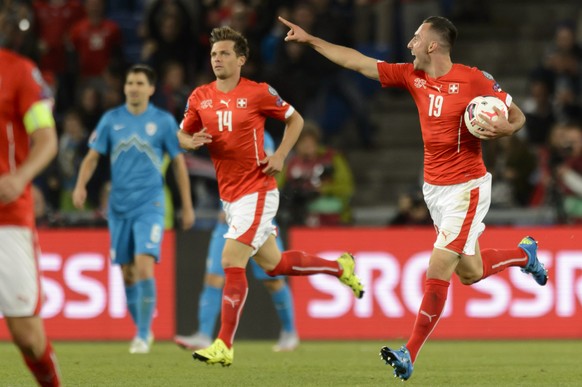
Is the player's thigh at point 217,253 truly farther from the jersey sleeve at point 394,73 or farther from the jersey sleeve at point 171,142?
the jersey sleeve at point 394,73

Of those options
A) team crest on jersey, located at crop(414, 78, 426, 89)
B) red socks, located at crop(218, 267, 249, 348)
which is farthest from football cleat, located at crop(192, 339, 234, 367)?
team crest on jersey, located at crop(414, 78, 426, 89)

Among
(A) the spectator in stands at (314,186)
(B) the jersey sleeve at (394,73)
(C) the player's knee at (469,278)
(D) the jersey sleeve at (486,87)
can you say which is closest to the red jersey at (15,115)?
(B) the jersey sleeve at (394,73)

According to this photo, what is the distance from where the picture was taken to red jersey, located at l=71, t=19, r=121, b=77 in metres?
17.6

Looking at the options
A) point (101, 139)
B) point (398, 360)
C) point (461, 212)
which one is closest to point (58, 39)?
point (101, 139)

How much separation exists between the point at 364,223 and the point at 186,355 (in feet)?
14.8

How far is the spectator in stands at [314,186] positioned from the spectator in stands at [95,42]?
3.85 metres

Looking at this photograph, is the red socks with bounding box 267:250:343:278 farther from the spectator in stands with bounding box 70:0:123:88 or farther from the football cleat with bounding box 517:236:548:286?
the spectator in stands with bounding box 70:0:123:88

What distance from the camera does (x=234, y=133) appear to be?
9609 mm

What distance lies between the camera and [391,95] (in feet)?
59.8

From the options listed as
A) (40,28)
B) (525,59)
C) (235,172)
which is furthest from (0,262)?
(525,59)

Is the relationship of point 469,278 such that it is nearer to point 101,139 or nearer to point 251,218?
point 251,218

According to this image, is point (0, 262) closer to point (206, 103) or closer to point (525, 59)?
point (206, 103)

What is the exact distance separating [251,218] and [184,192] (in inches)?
79.6

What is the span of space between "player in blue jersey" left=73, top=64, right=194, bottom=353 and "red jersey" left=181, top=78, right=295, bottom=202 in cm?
187
